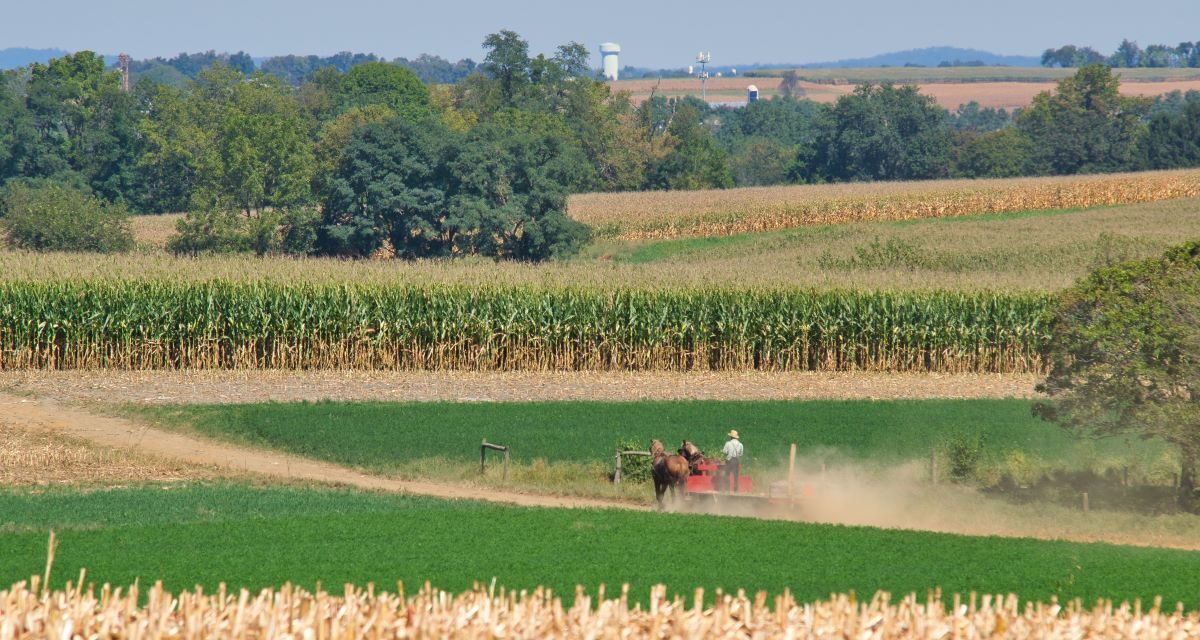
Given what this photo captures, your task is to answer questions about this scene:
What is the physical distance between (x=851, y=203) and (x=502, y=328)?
40.0 meters

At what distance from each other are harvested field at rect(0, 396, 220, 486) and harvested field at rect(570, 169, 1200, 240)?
142 feet

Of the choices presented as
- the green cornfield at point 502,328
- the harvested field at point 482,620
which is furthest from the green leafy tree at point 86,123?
the harvested field at point 482,620

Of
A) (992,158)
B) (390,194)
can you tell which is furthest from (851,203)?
(992,158)

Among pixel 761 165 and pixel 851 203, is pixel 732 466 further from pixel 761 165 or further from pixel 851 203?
pixel 761 165

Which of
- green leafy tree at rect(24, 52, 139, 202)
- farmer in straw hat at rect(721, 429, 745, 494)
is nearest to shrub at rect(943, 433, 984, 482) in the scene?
farmer in straw hat at rect(721, 429, 745, 494)

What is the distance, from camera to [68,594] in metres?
10.6

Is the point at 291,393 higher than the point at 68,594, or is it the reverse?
the point at 68,594

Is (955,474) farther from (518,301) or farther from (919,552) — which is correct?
(518,301)

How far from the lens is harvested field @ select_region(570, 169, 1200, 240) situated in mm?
72750

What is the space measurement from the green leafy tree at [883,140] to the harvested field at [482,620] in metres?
103

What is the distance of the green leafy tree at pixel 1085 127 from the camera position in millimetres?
112250

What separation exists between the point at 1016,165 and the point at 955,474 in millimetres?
86771

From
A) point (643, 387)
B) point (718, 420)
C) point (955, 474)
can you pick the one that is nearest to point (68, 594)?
point (955, 474)

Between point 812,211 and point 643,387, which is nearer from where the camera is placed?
point 643,387
